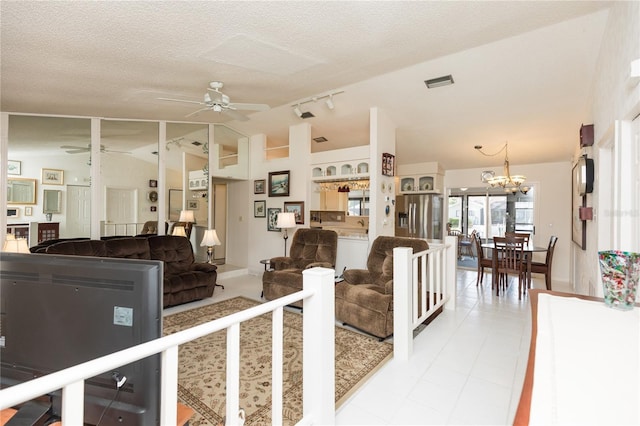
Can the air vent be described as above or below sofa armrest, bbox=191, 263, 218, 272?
above

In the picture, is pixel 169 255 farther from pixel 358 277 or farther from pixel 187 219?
pixel 358 277

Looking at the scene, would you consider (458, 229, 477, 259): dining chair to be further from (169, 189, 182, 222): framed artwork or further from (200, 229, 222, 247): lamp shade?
(169, 189, 182, 222): framed artwork

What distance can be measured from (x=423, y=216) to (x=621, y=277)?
19.1 feet

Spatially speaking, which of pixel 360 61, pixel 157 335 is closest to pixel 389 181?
pixel 360 61

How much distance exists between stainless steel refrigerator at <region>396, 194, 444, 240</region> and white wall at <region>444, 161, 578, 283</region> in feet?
6.12

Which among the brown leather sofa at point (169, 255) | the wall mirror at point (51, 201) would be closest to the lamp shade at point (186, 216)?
the brown leather sofa at point (169, 255)

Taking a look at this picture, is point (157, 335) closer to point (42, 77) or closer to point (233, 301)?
point (233, 301)

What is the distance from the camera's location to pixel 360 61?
3.36 m

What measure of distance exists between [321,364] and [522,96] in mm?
4308

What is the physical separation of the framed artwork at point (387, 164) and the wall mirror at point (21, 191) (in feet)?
17.8

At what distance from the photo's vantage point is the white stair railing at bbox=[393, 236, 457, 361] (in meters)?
2.45

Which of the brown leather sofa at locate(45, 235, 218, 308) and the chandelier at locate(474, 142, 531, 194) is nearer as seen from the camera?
the brown leather sofa at locate(45, 235, 218, 308)

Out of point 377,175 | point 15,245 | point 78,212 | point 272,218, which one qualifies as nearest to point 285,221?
point 272,218

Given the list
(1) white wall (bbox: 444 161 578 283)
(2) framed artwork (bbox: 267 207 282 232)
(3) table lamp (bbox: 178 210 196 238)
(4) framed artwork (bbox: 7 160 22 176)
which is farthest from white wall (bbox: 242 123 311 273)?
(1) white wall (bbox: 444 161 578 283)
